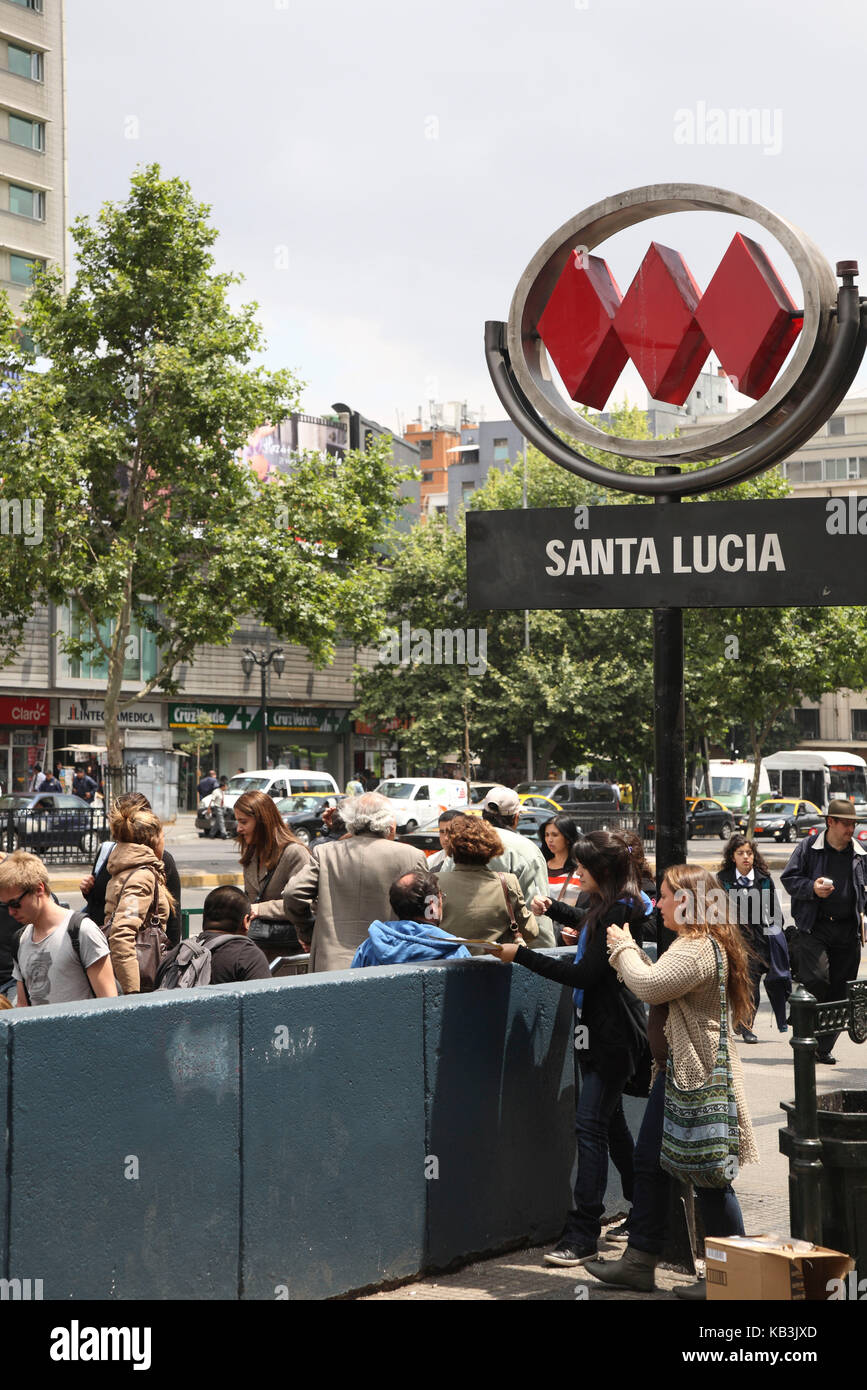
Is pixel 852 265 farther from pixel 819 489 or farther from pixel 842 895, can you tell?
pixel 819 489

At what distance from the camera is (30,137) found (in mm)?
53250

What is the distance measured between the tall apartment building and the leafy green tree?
2837 centimetres

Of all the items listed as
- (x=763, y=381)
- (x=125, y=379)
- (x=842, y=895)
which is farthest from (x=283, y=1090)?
(x=125, y=379)

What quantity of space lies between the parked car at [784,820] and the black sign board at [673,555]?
38.8 m

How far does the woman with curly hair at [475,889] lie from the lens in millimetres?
6344

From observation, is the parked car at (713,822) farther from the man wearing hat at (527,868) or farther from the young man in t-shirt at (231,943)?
the young man in t-shirt at (231,943)

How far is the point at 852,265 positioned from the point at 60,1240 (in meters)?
4.21

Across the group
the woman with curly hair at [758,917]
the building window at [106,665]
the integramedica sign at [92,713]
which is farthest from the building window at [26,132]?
the woman with curly hair at [758,917]

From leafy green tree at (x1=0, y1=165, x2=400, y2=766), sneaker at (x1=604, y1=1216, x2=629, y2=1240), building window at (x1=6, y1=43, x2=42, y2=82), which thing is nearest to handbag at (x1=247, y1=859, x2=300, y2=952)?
sneaker at (x1=604, y1=1216, x2=629, y2=1240)

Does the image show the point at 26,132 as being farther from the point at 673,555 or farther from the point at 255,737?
the point at 673,555

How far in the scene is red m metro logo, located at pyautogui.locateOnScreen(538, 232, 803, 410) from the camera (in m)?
5.82

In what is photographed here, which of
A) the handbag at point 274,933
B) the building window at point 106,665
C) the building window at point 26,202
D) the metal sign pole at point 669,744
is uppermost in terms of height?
the building window at point 26,202

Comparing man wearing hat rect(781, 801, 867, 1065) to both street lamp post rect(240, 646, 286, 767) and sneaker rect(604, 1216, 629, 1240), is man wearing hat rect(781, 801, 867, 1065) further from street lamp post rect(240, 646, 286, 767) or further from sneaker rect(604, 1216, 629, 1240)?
street lamp post rect(240, 646, 286, 767)

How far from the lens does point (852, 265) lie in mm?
5578
